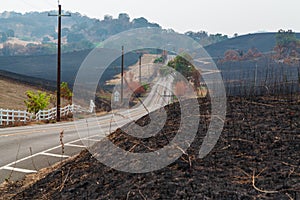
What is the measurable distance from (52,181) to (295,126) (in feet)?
13.5

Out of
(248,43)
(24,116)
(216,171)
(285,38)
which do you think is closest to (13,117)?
(24,116)

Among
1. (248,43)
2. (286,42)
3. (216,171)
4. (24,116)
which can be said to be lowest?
(24,116)

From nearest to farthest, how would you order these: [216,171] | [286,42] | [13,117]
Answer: [216,171] → [13,117] → [286,42]

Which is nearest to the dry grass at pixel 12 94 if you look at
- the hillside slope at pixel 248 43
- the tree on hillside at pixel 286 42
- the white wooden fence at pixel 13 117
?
the white wooden fence at pixel 13 117

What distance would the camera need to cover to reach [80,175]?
6.20 m

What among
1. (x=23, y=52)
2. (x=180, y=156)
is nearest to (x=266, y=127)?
(x=180, y=156)

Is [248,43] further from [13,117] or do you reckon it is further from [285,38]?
[13,117]

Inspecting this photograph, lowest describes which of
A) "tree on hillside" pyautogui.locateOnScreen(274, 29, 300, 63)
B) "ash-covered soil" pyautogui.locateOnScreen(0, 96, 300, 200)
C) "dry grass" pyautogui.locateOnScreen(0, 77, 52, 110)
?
"dry grass" pyautogui.locateOnScreen(0, 77, 52, 110)

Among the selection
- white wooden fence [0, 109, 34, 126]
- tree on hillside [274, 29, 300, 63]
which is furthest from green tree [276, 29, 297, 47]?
white wooden fence [0, 109, 34, 126]

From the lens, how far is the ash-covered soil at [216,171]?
14.6 ft

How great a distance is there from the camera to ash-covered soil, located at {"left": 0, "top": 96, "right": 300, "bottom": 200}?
446 cm

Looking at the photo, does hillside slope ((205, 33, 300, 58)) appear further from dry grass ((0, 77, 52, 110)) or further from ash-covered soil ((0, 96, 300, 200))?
ash-covered soil ((0, 96, 300, 200))

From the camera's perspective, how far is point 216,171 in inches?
197

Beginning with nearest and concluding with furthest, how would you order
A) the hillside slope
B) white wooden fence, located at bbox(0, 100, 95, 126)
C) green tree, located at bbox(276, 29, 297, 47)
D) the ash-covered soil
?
the ash-covered soil, white wooden fence, located at bbox(0, 100, 95, 126), green tree, located at bbox(276, 29, 297, 47), the hillside slope
